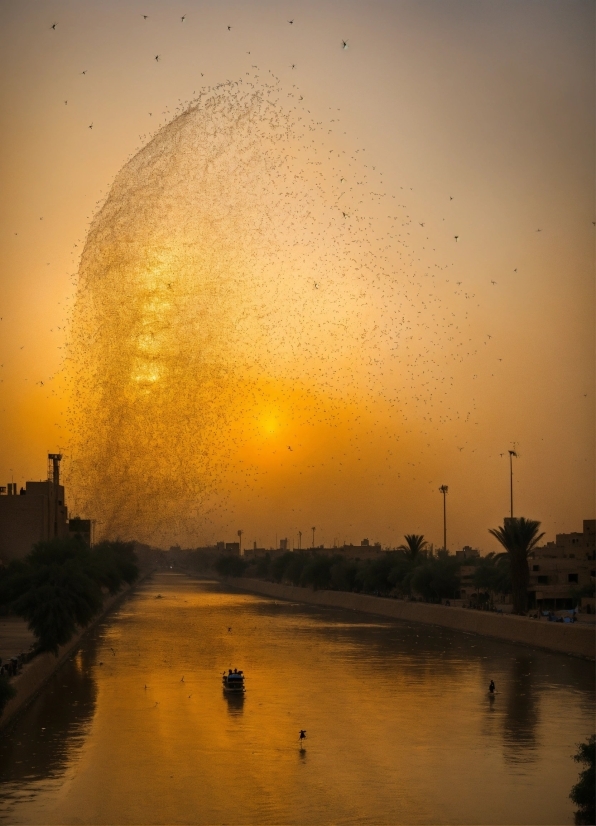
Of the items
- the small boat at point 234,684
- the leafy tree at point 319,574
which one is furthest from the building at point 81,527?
the small boat at point 234,684

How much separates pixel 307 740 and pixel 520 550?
39.0 meters

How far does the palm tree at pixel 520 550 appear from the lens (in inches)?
2771

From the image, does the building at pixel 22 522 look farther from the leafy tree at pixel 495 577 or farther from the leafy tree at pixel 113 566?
the leafy tree at pixel 495 577

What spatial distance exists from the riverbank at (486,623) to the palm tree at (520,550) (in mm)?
2336

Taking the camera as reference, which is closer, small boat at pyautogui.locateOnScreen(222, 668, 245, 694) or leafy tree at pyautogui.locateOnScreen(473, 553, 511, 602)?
small boat at pyautogui.locateOnScreen(222, 668, 245, 694)

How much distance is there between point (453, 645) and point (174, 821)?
4326 cm

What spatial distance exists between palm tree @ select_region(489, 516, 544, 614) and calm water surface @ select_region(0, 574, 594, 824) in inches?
322

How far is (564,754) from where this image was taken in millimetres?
32781

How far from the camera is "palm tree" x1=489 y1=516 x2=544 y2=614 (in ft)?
231

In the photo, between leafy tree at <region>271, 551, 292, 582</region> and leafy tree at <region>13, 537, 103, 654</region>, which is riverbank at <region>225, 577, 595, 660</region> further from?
leafy tree at <region>271, 551, 292, 582</region>

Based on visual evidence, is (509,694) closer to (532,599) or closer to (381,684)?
(381,684)

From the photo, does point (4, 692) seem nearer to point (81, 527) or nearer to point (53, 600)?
point (53, 600)

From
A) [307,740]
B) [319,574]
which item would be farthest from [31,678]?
[319,574]

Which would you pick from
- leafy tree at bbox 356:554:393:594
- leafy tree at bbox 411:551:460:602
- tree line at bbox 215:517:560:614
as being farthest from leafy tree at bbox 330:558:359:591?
leafy tree at bbox 411:551:460:602
